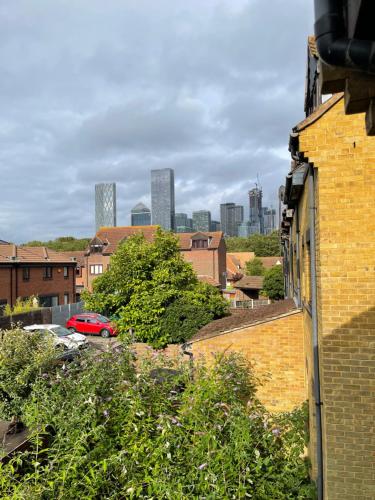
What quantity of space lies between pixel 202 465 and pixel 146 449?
104cm

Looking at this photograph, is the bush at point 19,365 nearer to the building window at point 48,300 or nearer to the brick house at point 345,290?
the brick house at point 345,290

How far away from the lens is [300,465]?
18.6 ft

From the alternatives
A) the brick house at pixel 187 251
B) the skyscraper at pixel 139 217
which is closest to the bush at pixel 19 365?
the brick house at pixel 187 251

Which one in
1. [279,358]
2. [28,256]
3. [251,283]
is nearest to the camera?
[279,358]

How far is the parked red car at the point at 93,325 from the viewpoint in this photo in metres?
25.7

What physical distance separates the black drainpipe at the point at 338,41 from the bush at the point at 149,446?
473cm

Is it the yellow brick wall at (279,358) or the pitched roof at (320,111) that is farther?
the yellow brick wall at (279,358)

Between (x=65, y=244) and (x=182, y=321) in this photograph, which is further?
(x=65, y=244)

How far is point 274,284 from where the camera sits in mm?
34031

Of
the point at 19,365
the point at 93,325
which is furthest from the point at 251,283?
the point at 19,365

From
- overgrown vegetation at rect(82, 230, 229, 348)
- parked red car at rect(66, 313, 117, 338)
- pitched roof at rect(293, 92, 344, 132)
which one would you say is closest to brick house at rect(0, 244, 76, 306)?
parked red car at rect(66, 313, 117, 338)

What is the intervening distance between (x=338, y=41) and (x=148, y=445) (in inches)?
213

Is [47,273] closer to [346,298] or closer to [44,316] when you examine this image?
[44,316]

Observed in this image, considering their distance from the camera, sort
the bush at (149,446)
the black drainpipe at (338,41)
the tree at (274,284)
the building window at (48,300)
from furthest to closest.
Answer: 1. the tree at (274,284)
2. the building window at (48,300)
3. the bush at (149,446)
4. the black drainpipe at (338,41)
